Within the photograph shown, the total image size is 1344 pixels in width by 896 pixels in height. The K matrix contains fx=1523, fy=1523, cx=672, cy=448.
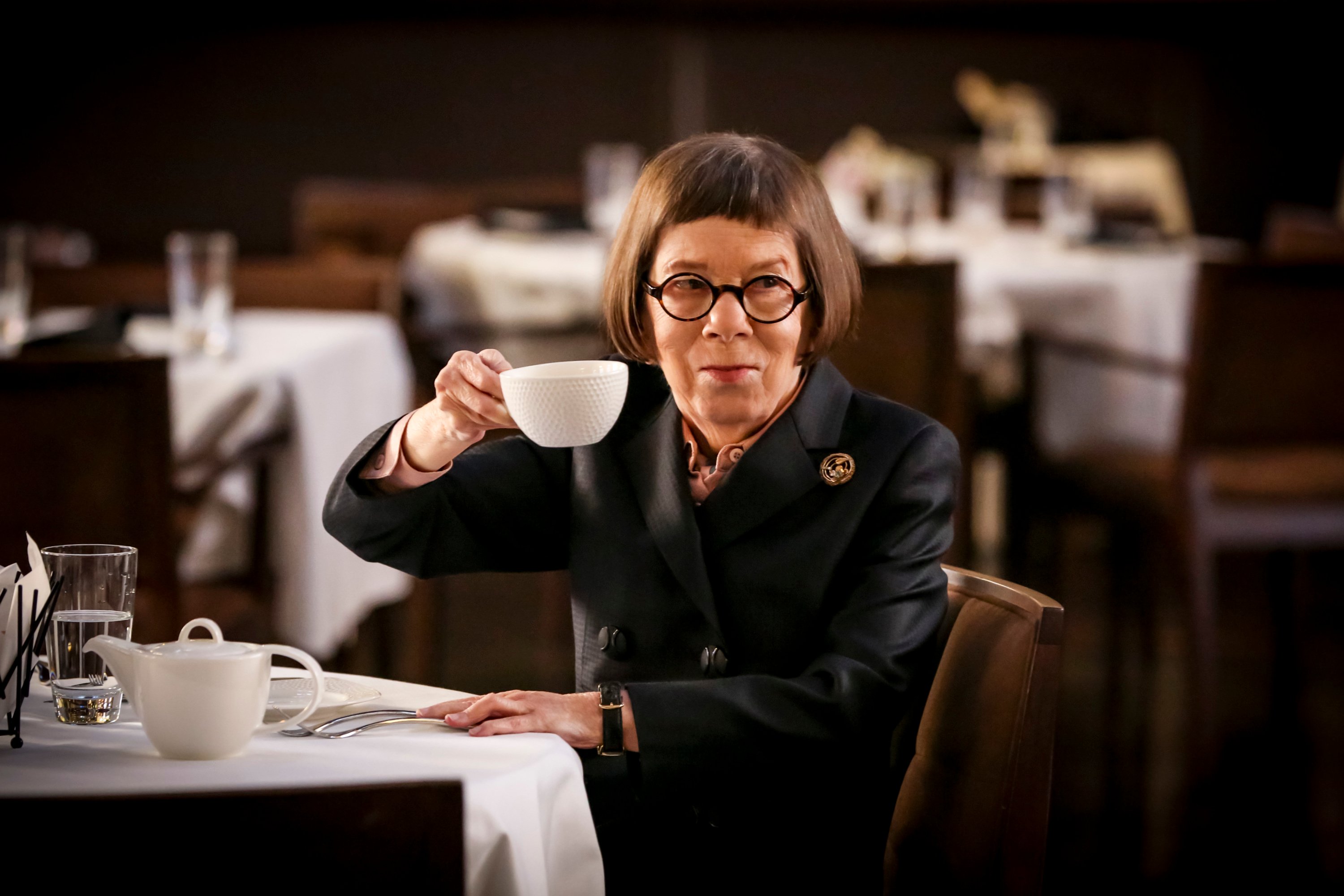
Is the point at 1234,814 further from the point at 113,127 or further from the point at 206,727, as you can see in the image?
the point at 113,127

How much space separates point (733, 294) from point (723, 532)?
0.20 metres

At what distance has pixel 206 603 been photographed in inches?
92.4

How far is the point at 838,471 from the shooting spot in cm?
121

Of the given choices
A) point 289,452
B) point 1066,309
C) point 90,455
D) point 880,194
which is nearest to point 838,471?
point 90,455

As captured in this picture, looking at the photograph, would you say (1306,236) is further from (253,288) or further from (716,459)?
(716,459)

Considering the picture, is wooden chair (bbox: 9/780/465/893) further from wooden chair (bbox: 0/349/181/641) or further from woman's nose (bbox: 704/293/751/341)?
wooden chair (bbox: 0/349/181/641)

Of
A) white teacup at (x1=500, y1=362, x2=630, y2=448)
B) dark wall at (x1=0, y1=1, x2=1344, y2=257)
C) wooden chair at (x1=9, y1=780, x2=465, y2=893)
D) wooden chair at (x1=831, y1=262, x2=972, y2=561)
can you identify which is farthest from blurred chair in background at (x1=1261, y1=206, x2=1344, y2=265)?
wooden chair at (x1=9, y1=780, x2=465, y2=893)

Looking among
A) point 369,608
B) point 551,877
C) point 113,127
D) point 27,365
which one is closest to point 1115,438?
point 369,608

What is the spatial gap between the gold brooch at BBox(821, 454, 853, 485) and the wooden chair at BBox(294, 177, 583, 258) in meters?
3.24

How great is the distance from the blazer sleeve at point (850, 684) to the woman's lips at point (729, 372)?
15cm

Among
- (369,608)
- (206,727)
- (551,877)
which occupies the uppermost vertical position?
(206,727)

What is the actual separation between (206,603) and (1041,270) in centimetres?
193

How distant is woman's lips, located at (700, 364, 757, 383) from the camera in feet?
3.81

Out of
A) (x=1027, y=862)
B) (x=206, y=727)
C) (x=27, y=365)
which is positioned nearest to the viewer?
(x=206, y=727)
